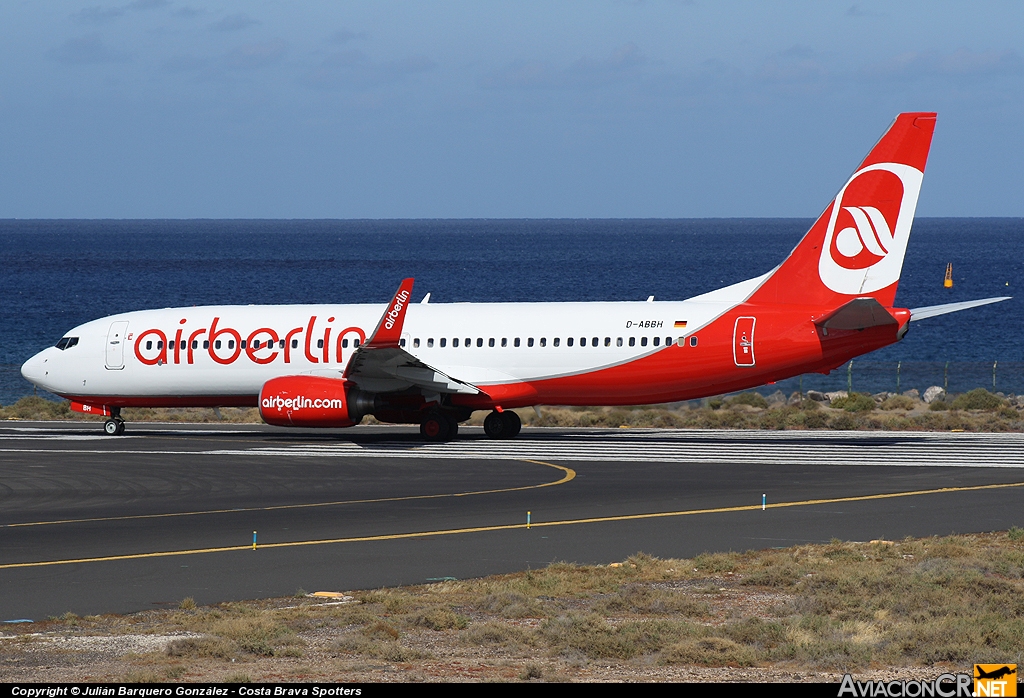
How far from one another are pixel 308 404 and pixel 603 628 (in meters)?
20.8

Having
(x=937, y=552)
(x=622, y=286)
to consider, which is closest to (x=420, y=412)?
(x=937, y=552)

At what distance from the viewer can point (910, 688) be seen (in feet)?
35.5

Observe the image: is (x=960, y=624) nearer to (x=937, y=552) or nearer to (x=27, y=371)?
(x=937, y=552)

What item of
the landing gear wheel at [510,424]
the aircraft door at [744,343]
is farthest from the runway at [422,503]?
the aircraft door at [744,343]

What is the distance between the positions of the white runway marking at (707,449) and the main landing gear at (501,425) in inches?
13.6

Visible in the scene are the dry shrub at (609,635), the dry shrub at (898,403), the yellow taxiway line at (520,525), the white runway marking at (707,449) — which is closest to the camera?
the dry shrub at (609,635)

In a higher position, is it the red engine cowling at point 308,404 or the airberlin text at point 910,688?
the red engine cowling at point 308,404

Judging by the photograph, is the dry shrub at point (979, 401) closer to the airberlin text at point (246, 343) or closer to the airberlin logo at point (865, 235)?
the airberlin logo at point (865, 235)

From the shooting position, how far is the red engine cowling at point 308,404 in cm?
3344

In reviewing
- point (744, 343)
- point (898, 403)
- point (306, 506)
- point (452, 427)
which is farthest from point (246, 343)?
point (898, 403)

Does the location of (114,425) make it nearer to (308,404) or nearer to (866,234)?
(308,404)

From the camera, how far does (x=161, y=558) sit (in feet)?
59.9

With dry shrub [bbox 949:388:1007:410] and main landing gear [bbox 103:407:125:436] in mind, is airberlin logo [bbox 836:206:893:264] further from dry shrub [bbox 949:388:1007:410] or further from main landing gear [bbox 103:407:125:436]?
main landing gear [bbox 103:407:125:436]

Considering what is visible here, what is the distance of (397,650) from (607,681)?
2027 mm
